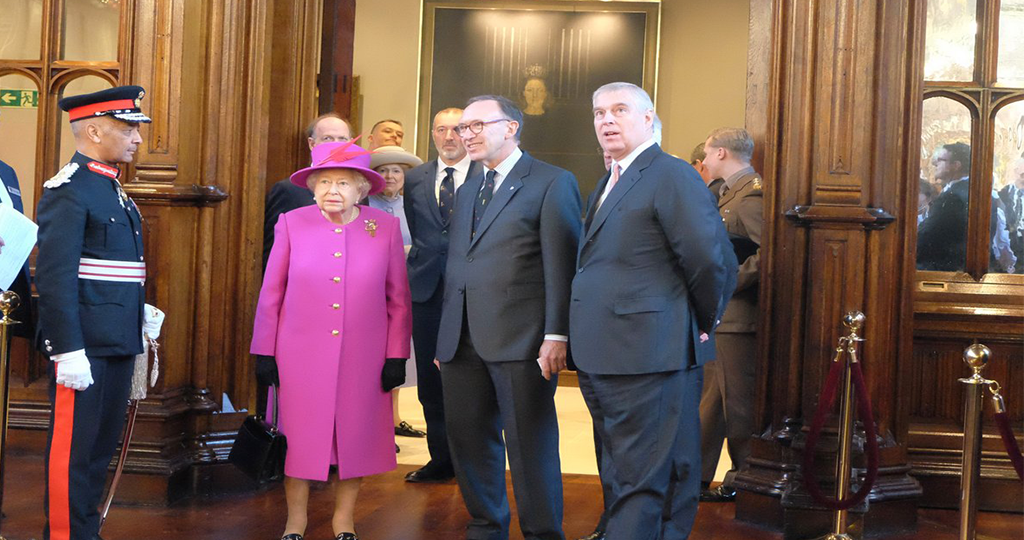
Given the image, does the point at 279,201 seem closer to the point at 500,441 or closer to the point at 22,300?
the point at 22,300

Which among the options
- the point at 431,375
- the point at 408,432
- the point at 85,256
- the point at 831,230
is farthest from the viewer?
the point at 408,432

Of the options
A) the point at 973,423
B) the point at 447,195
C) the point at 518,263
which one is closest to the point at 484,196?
the point at 518,263

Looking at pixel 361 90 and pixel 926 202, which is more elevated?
pixel 361 90

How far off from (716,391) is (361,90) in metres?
6.08

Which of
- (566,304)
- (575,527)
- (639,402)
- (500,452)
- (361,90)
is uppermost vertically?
(361,90)

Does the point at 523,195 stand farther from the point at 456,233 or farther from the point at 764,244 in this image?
the point at 764,244

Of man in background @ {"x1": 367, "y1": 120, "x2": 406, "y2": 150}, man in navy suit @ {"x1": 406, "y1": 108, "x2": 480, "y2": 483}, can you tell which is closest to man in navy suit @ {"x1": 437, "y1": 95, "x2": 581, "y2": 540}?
man in navy suit @ {"x1": 406, "y1": 108, "x2": 480, "y2": 483}

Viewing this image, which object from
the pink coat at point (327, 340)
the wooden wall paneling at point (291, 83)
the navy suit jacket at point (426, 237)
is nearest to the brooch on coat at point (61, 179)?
the pink coat at point (327, 340)

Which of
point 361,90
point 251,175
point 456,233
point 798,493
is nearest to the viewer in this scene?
point 456,233

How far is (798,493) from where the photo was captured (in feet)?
14.6

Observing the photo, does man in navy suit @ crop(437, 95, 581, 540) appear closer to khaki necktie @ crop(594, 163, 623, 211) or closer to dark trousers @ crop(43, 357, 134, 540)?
khaki necktie @ crop(594, 163, 623, 211)

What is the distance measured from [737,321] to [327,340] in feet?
6.38

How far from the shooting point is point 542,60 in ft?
34.3

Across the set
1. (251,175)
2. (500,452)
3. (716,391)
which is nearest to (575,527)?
(500,452)
